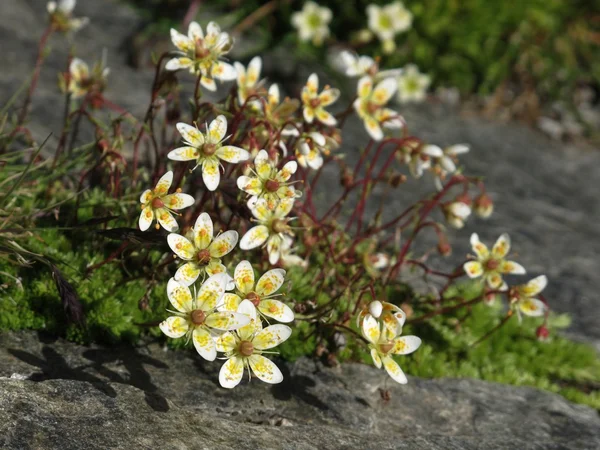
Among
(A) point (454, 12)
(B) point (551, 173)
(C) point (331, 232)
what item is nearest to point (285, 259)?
(C) point (331, 232)

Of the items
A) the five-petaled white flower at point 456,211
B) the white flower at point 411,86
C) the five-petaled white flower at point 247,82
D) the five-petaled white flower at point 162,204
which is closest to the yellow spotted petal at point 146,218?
the five-petaled white flower at point 162,204

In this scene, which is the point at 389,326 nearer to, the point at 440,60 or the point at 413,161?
the point at 413,161

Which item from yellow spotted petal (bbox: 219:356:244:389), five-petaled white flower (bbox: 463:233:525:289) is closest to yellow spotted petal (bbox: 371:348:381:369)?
yellow spotted petal (bbox: 219:356:244:389)

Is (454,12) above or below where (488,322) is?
above

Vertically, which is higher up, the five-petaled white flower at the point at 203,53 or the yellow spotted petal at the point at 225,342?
the five-petaled white flower at the point at 203,53

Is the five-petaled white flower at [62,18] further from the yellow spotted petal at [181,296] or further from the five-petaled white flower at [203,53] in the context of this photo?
the yellow spotted petal at [181,296]
